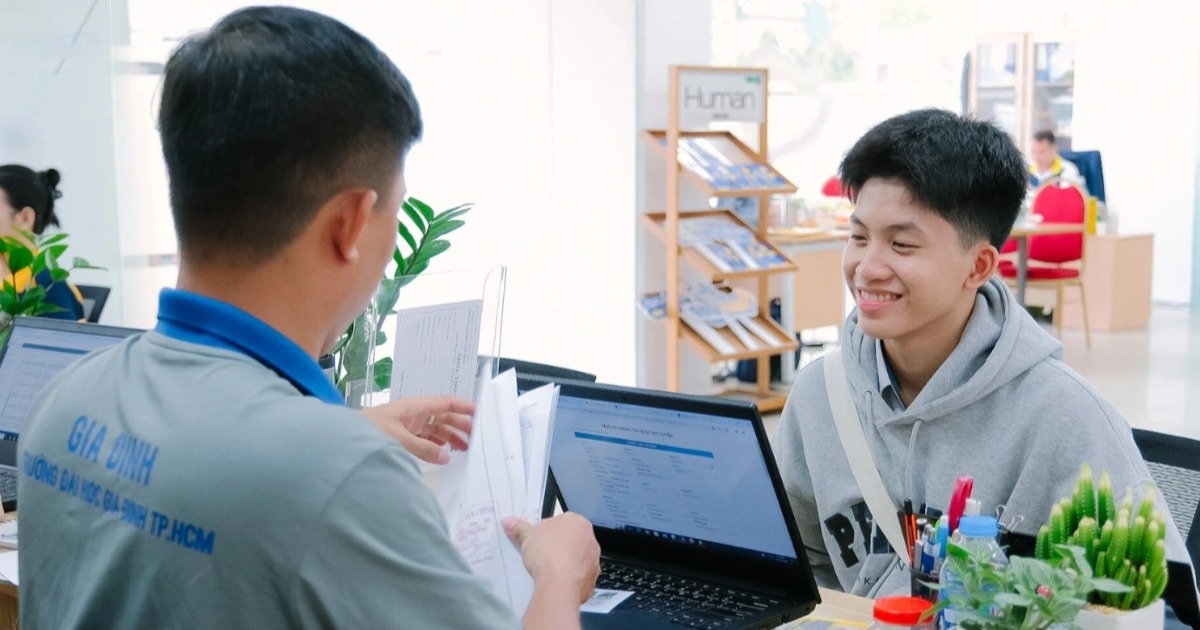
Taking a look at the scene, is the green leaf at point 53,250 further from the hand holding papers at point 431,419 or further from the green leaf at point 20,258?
the hand holding papers at point 431,419

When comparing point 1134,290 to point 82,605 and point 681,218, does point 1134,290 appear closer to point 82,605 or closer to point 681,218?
point 681,218

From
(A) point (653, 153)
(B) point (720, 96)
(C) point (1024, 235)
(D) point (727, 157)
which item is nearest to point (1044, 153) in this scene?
(C) point (1024, 235)

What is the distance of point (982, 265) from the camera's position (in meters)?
1.97

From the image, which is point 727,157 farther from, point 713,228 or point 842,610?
point 842,610

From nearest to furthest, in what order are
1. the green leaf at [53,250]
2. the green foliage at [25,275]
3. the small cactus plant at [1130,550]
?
the small cactus plant at [1130,550], the green foliage at [25,275], the green leaf at [53,250]

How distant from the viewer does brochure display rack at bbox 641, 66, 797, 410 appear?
5.89 meters

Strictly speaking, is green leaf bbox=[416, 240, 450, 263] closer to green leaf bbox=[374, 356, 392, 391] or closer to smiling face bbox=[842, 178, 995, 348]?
green leaf bbox=[374, 356, 392, 391]

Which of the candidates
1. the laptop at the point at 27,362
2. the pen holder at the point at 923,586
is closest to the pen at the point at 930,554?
the pen holder at the point at 923,586

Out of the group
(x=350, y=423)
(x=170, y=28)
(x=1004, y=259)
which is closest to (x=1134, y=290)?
(x=1004, y=259)

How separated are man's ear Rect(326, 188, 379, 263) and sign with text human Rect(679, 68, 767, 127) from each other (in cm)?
501

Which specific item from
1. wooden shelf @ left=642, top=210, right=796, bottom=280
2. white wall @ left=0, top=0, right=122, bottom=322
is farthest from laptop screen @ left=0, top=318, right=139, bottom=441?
wooden shelf @ left=642, top=210, right=796, bottom=280

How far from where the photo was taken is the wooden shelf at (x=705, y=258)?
586 cm

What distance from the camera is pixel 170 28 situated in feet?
17.1

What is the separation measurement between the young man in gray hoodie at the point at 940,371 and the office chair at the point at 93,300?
2096 millimetres
